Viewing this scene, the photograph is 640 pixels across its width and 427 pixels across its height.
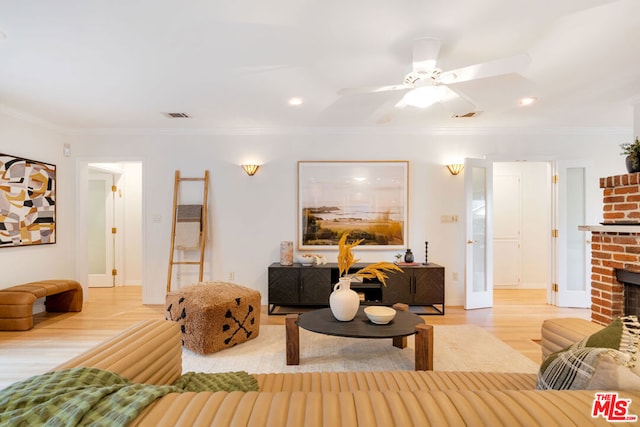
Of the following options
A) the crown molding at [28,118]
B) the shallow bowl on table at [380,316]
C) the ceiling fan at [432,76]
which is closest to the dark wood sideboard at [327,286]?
the shallow bowl on table at [380,316]

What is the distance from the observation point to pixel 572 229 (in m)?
4.82

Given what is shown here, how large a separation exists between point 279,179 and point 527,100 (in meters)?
3.18

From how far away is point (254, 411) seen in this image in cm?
82

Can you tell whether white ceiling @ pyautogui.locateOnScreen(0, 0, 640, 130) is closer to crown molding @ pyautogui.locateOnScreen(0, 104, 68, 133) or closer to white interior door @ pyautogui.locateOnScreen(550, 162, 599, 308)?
crown molding @ pyautogui.locateOnScreen(0, 104, 68, 133)

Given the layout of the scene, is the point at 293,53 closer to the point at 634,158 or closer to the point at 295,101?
the point at 295,101

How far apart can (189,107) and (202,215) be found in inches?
59.6

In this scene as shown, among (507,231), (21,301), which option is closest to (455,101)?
(507,231)

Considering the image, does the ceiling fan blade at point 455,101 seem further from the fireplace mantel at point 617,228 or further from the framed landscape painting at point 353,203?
the framed landscape painting at point 353,203

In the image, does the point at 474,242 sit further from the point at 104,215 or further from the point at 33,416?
the point at 104,215

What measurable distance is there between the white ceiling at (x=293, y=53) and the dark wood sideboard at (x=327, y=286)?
6.58ft

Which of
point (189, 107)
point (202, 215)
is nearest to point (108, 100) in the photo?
point (189, 107)

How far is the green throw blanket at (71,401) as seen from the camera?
2.53 feet

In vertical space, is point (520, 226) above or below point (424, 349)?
above

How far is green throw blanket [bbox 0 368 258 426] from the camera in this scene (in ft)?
2.53
